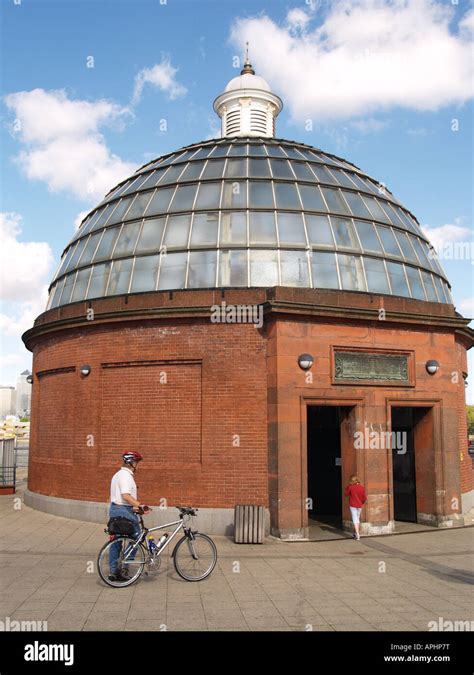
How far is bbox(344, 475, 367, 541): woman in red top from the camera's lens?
1420 cm

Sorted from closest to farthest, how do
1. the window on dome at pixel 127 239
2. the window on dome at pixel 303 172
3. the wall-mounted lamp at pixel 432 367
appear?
the wall-mounted lamp at pixel 432 367
the window on dome at pixel 127 239
the window on dome at pixel 303 172

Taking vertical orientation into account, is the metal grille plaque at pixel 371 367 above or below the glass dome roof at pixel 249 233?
below

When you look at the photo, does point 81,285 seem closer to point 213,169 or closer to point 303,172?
point 213,169

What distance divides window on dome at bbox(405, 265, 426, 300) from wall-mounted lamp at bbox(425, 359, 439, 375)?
339 cm

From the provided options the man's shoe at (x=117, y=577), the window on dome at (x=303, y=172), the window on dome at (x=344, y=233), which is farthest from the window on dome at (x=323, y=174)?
the man's shoe at (x=117, y=577)

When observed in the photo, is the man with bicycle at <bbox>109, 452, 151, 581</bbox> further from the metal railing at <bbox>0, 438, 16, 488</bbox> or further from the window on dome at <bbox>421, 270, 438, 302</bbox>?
the metal railing at <bbox>0, 438, 16, 488</bbox>

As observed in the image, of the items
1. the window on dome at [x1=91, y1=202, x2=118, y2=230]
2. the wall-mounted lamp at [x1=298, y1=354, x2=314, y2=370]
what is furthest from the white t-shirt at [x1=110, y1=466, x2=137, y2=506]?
the window on dome at [x1=91, y1=202, x2=118, y2=230]

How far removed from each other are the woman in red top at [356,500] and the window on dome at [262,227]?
24.6ft

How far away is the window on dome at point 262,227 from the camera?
689 inches

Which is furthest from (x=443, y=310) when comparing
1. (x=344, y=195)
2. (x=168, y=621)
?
(x=168, y=621)

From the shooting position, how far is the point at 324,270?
1736 cm

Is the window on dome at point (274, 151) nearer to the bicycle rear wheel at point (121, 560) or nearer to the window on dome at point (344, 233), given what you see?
the window on dome at point (344, 233)

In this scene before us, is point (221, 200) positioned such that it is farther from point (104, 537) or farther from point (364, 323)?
point (104, 537)
